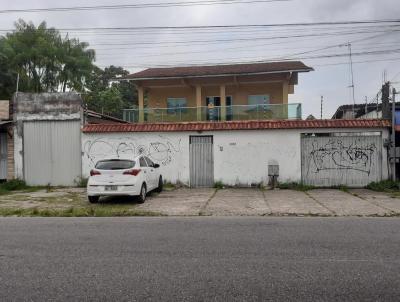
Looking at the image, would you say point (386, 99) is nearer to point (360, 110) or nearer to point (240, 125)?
point (240, 125)

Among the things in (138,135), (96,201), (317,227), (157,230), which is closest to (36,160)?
(138,135)

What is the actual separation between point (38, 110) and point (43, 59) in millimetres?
23832

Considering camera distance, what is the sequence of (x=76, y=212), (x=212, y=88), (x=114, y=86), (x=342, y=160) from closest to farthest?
(x=76, y=212) → (x=342, y=160) → (x=212, y=88) → (x=114, y=86)

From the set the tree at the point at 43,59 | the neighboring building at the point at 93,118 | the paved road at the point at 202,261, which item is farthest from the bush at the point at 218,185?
the tree at the point at 43,59

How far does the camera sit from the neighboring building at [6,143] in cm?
1956

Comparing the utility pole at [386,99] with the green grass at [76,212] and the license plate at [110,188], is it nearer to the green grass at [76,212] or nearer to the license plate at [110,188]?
the green grass at [76,212]

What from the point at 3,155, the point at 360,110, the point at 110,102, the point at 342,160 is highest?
the point at 110,102

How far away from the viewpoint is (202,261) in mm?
6230

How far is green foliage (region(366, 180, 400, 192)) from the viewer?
16.8 m

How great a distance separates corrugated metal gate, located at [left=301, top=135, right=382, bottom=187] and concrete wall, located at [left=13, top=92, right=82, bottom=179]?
10.7 m

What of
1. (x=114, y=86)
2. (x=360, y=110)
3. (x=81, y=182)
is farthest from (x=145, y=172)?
(x=114, y=86)

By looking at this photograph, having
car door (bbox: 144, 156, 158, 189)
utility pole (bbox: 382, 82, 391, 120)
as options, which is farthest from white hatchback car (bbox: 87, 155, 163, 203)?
utility pole (bbox: 382, 82, 391, 120)

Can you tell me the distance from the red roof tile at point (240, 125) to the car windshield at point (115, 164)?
540 cm

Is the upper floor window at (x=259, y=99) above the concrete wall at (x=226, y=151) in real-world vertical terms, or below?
above
